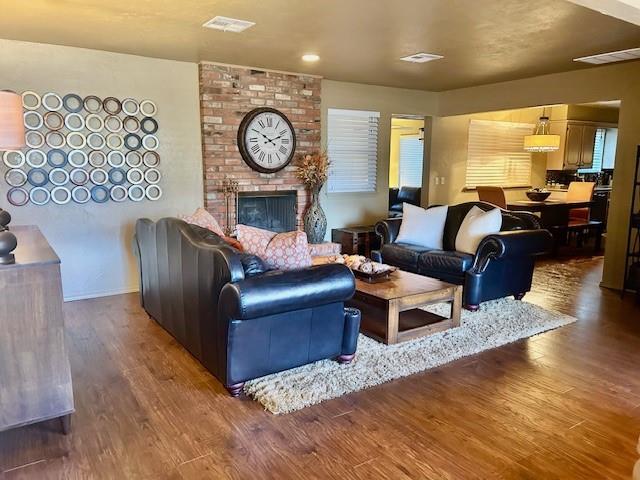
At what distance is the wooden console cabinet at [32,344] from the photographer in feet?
7.42

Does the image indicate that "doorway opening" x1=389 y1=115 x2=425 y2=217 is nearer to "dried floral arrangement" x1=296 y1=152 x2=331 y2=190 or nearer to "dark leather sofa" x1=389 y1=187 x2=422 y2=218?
"dark leather sofa" x1=389 y1=187 x2=422 y2=218

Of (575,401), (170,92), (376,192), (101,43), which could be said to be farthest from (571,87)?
(101,43)

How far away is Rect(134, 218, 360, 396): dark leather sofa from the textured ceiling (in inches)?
62.4

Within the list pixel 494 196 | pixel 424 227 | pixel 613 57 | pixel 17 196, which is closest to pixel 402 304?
pixel 424 227

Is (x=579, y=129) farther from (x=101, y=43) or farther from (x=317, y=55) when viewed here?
(x=101, y=43)

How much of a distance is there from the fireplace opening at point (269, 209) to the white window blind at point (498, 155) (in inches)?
137

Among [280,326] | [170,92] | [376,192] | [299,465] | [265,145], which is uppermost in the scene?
[170,92]

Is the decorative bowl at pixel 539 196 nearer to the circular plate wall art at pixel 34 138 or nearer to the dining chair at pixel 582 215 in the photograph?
the dining chair at pixel 582 215

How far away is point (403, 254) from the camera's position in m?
5.11

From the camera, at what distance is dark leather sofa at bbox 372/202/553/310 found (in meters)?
4.44

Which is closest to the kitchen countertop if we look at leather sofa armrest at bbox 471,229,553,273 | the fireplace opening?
leather sofa armrest at bbox 471,229,553,273

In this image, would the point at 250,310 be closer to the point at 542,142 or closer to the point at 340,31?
the point at 340,31

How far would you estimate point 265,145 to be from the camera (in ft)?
18.9

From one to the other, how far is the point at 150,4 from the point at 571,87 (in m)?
4.77
